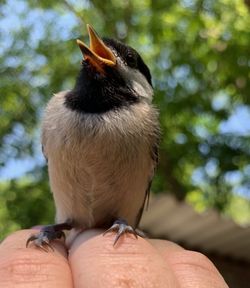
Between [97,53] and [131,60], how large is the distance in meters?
0.23

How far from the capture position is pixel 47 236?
1755 millimetres

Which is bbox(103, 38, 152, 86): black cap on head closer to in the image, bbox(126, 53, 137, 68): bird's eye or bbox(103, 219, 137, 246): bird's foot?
bbox(126, 53, 137, 68): bird's eye

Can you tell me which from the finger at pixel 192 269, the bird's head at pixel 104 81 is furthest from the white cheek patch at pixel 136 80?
the finger at pixel 192 269

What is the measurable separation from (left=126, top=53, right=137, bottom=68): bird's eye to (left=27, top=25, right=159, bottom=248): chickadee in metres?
0.07

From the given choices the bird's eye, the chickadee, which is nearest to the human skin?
the chickadee

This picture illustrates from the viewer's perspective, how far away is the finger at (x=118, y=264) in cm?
134

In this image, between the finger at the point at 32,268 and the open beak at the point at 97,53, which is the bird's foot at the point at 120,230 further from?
the open beak at the point at 97,53

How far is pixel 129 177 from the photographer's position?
1.98m

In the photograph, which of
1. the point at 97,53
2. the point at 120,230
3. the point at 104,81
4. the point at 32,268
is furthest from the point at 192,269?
the point at 97,53

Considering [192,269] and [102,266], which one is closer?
[102,266]

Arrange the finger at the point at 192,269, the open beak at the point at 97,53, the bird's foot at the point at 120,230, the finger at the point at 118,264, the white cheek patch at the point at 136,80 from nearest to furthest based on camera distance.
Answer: the finger at the point at 118,264
the finger at the point at 192,269
the bird's foot at the point at 120,230
the open beak at the point at 97,53
the white cheek patch at the point at 136,80

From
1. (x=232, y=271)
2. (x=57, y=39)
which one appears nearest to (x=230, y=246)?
(x=232, y=271)

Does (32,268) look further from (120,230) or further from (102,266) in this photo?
(120,230)

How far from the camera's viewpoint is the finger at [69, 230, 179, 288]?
1335 millimetres
